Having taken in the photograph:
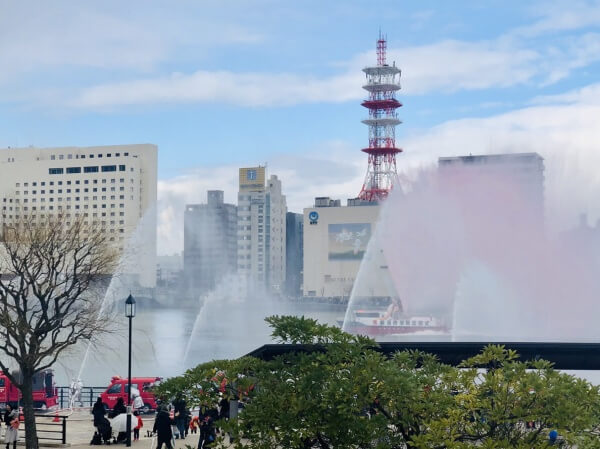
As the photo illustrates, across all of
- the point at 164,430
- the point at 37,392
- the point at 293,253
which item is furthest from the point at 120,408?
the point at 293,253

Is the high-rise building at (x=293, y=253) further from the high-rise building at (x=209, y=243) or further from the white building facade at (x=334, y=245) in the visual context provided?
the high-rise building at (x=209, y=243)

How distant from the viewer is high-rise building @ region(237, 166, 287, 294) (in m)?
176

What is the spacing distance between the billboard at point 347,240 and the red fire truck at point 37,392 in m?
137

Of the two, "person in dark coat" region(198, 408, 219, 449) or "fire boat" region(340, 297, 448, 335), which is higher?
"person in dark coat" region(198, 408, 219, 449)

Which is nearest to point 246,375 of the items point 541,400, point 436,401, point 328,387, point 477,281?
point 328,387

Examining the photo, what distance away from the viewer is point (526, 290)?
69.0 meters

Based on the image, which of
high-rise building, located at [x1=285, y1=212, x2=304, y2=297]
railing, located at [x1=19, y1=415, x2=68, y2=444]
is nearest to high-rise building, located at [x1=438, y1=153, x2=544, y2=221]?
high-rise building, located at [x1=285, y1=212, x2=304, y2=297]

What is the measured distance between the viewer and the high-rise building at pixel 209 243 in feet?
559

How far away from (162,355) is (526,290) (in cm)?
2848

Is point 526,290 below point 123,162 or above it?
below

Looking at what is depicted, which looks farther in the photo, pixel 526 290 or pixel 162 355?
pixel 162 355

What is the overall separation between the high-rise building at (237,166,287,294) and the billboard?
12850 mm

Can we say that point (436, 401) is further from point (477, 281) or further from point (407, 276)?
point (407, 276)

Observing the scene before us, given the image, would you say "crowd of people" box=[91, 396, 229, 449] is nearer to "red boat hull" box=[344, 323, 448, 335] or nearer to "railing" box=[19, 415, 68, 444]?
"railing" box=[19, 415, 68, 444]
